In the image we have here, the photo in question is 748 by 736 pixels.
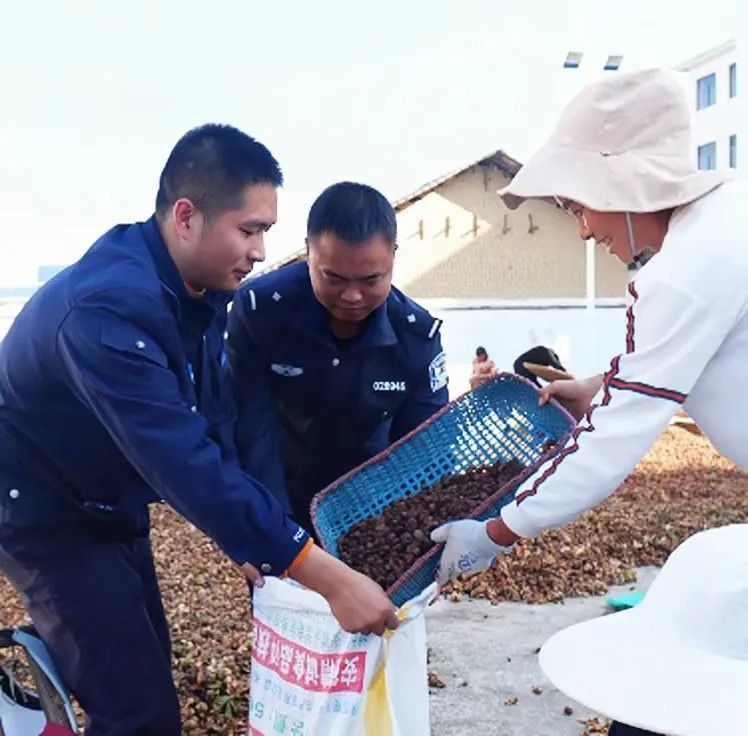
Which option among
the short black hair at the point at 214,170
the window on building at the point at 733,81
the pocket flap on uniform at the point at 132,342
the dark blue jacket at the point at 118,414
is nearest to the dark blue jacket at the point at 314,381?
the dark blue jacket at the point at 118,414

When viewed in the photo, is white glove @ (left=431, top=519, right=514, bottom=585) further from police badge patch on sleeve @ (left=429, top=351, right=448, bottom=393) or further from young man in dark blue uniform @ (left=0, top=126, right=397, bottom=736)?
police badge patch on sleeve @ (left=429, top=351, right=448, bottom=393)

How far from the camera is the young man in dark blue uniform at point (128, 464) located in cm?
188

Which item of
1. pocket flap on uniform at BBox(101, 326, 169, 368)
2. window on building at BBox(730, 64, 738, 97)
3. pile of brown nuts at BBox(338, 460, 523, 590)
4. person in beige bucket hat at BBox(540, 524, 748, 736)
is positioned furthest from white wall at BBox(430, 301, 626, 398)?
window on building at BBox(730, 64, 738, 97)

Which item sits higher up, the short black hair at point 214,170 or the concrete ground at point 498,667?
the short black hair at point 214,170

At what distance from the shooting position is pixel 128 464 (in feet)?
7.06

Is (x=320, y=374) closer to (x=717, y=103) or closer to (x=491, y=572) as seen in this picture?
(x=491, y=572)

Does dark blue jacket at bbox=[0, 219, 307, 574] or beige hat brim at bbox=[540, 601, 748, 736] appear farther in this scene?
dark blue jacket at bbox=[0, 219, 307, 574]

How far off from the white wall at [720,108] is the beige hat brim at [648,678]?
28215 millimetres

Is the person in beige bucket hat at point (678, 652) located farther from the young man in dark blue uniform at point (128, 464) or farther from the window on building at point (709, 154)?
the window on building at point (709, 154)

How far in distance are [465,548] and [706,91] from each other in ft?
104

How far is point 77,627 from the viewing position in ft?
6.97

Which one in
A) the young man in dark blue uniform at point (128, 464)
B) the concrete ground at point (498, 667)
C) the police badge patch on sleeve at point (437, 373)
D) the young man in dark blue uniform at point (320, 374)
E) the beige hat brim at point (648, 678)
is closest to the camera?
the beige hat brim at point (648, 678)

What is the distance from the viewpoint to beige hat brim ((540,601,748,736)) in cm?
117

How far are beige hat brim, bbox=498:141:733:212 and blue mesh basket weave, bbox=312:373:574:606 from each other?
908mm
